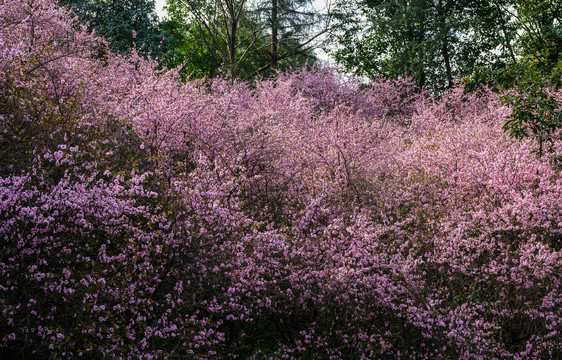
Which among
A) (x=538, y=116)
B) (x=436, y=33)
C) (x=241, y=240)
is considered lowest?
(x=241, y=240)

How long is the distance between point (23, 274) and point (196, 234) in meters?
1.67

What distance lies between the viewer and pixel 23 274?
3.82 metres

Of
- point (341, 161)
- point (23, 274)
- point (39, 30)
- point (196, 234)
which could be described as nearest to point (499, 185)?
point (341, 161)

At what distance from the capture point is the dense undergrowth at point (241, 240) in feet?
12.9

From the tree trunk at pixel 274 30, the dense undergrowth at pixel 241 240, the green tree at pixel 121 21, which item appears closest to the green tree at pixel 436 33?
the tree trunk at pixel 274 30

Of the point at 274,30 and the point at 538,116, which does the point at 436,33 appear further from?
the point at 538,116

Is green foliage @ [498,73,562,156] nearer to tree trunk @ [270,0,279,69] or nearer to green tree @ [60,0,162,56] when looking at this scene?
tree trunk @ [270,0,279,69]

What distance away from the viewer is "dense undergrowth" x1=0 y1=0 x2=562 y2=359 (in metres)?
3.94

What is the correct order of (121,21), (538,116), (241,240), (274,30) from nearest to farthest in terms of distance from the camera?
(241,240) → (538,116) → (121,21) → (274,30)

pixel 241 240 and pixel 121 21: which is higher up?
pixel 121 21

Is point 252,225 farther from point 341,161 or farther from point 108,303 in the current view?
point 341,161

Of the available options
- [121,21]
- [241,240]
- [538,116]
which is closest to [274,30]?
[121,21]

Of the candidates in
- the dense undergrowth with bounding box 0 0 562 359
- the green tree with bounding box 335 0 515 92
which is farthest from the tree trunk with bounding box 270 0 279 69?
the dense undergrowth with bounding box 0 0 562 359

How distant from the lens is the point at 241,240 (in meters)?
5.10
